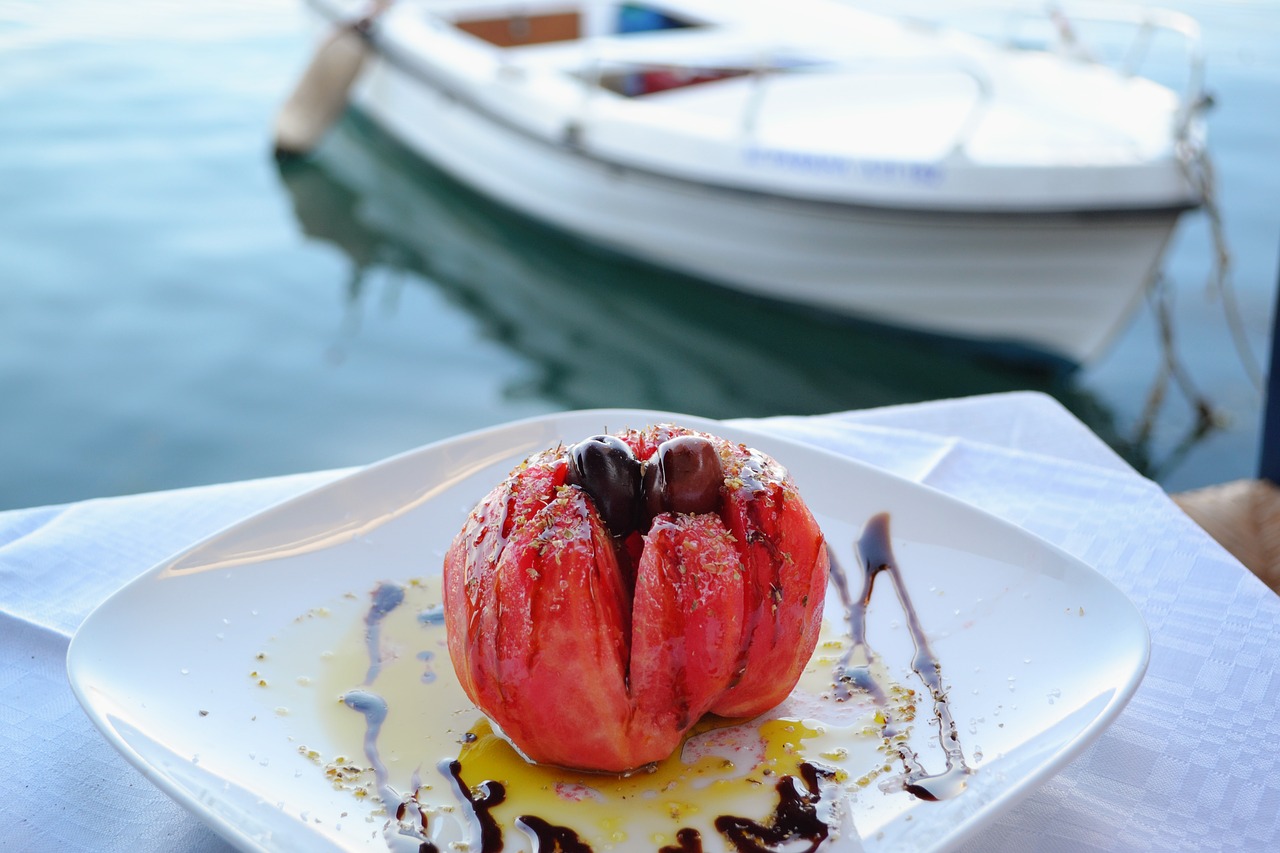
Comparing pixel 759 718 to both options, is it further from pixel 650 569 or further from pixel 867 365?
pixel 867 365

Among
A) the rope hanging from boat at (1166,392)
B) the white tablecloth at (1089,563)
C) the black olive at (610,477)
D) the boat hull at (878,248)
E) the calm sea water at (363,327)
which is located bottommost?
the calm sea water at (363,327)

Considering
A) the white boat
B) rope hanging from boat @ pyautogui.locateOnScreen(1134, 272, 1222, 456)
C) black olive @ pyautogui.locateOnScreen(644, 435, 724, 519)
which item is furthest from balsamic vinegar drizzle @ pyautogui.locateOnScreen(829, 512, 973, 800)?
rope hanging from boat @ pyautogui.locateOnScreen(1134, 272, 1222, 456)

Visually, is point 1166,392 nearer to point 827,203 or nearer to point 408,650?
point 827,203

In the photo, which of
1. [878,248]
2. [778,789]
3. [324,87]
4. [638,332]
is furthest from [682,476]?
[324,87]

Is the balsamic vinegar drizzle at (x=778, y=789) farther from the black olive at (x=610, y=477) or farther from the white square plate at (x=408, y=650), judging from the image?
the black olive at (x=610, y=477)

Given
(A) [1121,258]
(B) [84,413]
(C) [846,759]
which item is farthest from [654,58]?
(C) [846,759]

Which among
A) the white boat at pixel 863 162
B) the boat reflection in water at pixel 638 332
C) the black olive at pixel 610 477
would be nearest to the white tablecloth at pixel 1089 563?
the black olive at pixel 610 477
